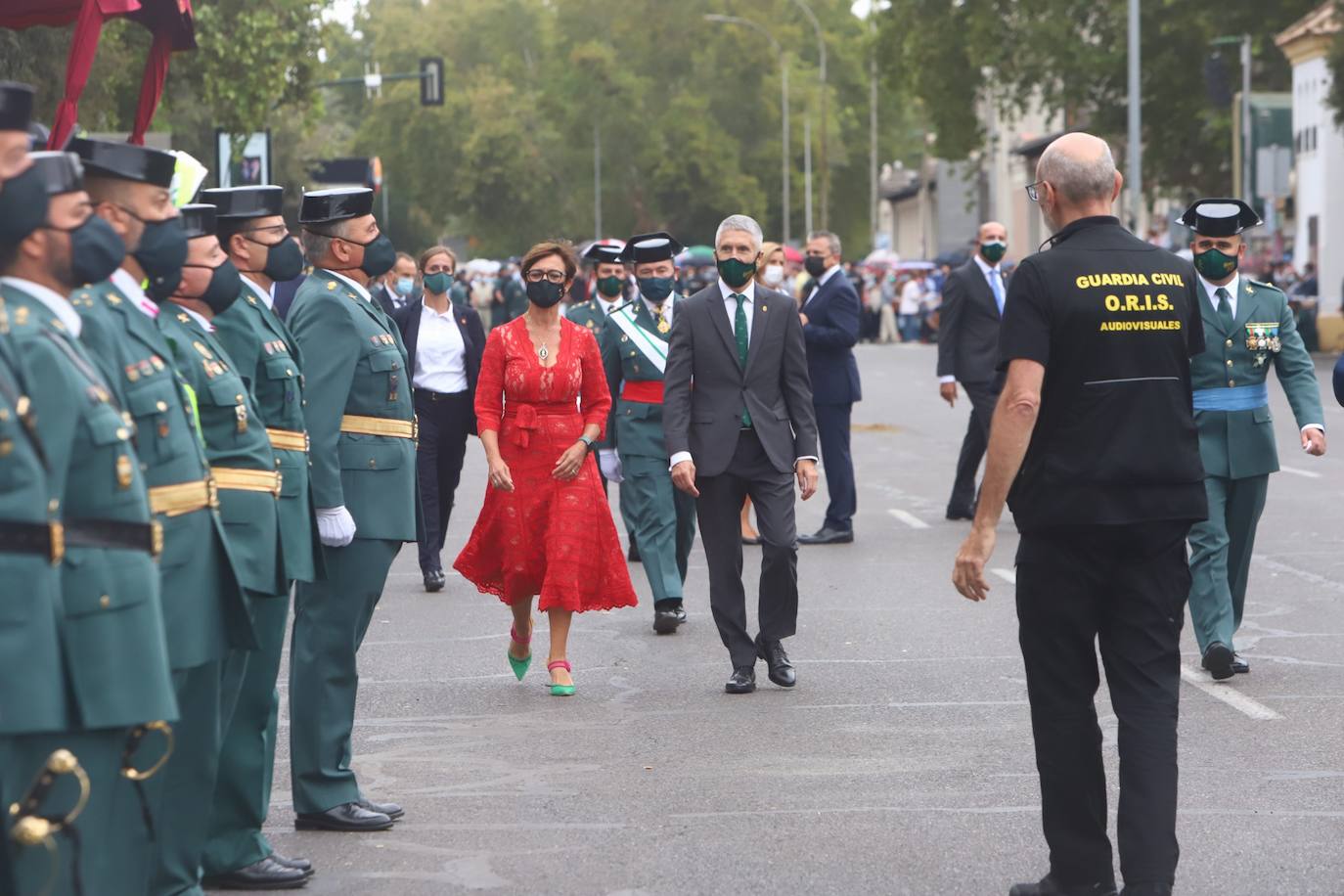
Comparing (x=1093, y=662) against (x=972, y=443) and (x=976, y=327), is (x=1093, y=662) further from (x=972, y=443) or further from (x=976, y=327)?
(x=972, y=443)

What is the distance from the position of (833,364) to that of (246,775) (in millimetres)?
9514

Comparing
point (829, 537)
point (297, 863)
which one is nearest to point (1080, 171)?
point (297, 863)

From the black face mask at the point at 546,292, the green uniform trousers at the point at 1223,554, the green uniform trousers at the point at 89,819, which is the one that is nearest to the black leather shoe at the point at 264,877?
the green uniform trousers at the point at 89,819

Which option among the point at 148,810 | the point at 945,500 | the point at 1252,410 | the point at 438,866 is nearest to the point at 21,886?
the point at 148,810

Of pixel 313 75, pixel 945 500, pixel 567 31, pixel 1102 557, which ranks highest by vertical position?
pixel 567 31

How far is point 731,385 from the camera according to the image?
9578 millimetres

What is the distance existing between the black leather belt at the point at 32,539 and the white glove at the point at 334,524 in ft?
8.19

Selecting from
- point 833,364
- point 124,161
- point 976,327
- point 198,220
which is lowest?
point 833,364

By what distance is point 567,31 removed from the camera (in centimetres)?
10019

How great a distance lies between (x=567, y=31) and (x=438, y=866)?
9571 cm

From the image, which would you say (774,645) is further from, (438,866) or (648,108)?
(648,108)

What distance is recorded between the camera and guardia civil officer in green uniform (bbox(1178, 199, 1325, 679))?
9367mm

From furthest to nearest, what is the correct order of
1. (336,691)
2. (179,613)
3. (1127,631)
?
(336,691), (1127,631), (179,613)

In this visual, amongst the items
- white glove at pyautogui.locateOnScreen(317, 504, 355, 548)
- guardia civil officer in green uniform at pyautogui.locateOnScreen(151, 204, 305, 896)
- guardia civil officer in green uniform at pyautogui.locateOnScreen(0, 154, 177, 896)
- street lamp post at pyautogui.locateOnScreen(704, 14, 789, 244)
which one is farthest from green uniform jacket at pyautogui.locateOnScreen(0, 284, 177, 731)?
street lamp post at pyautogui.locateOnScreen(704, 14, 789, 244)
